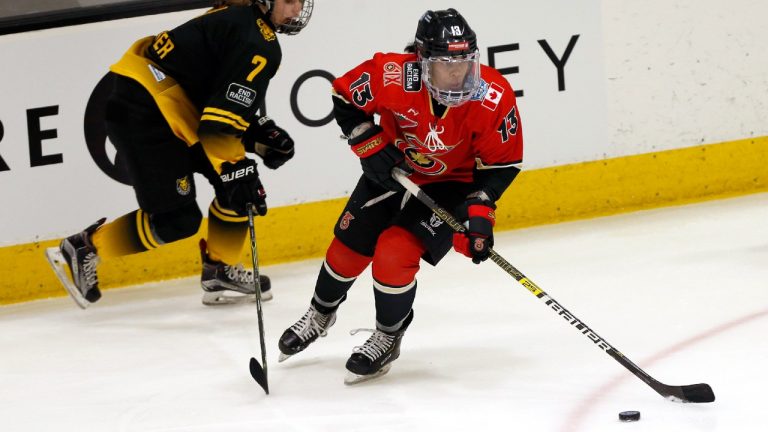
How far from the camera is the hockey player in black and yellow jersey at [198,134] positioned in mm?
3426

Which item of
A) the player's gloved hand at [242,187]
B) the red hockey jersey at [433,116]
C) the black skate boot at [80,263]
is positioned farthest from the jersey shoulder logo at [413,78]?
the black skate boot at [80,263]

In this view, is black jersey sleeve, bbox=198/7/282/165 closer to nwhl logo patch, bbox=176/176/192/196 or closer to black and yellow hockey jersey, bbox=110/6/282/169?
black and yellow hockey jersey, bbox=110/6/282/169

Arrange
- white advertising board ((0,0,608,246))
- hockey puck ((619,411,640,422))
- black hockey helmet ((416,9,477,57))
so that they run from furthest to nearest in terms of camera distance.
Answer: white advertising board ((0,0,608,246)) < black hockey helmet ((416,9,477,57)) < hockey puck ((619,411,640,422))

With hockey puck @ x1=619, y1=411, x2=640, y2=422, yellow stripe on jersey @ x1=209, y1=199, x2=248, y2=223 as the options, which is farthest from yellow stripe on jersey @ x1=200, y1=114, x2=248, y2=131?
hockey puck @ x1=619, y1=411, x2=640, y2=422

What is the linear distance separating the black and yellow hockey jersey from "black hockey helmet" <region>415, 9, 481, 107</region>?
880 mm

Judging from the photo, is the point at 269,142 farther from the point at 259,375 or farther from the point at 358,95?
the point at 259,375

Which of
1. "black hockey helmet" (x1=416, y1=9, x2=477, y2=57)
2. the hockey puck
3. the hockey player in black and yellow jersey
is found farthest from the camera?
the hockey player in black and yellow jersey

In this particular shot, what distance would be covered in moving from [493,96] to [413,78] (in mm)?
204

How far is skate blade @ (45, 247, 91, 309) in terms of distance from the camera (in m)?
3.88

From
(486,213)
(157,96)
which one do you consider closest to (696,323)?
(486,213)

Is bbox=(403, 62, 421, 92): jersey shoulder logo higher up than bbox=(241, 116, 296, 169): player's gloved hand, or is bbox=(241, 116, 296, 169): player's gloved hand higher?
bbox=(403, 62, 421, 92): jersey shoulder logo

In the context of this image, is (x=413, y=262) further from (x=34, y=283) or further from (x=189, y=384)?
(x=34, y=283)

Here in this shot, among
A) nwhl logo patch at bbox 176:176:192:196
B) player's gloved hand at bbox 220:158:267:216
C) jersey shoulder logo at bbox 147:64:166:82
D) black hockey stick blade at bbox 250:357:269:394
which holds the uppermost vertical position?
jersey shoulder logo at bbox 147:64:166:82

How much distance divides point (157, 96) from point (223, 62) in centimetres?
27
